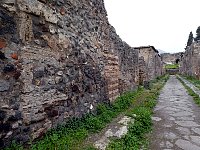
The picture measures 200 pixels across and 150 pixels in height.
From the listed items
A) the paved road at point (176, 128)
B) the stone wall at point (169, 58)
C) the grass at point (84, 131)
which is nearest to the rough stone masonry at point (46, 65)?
the grass at point (84, 131)

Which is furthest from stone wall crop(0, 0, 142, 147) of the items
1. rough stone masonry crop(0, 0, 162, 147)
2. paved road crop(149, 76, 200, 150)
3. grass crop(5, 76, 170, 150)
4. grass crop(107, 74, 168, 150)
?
paved road crop(149, 76, 200, 150)

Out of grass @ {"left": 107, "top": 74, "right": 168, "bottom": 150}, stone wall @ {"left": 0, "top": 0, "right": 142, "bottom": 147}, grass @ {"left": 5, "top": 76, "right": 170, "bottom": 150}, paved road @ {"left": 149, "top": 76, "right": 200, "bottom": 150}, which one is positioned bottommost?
paved road @ {"left": 149, "top": 76, "right": 200, "bottom": 150}

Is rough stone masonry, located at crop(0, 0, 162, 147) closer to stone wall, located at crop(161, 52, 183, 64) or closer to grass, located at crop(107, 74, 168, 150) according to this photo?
grass, located at crop(107, 74, 168, 150)

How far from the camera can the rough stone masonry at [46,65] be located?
2982 millimetres

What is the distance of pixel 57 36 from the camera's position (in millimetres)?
4008

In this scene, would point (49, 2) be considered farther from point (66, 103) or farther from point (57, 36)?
point (66, 103)

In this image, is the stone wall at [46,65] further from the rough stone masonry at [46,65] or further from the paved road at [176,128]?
the paved road at [176,128]

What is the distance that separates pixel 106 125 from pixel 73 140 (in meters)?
1.23

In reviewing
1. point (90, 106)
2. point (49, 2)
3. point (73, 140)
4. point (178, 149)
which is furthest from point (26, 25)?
point (178, 149)

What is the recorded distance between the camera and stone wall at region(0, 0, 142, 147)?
2.98 metres

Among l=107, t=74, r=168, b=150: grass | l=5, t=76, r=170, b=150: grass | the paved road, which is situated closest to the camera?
l=5, t=76, r=170, b=150: grass

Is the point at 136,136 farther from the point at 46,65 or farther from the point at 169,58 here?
the point at 169,58

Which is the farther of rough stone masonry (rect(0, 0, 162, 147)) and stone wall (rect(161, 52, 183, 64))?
stone wall (rect(161, 52, 183, 64))

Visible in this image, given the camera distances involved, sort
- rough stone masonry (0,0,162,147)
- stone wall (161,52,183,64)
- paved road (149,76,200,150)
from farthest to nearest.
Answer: stone wall (161,52,183,64), paved road (149,76,200,150), rough stone masonry (0,0,162,147)
